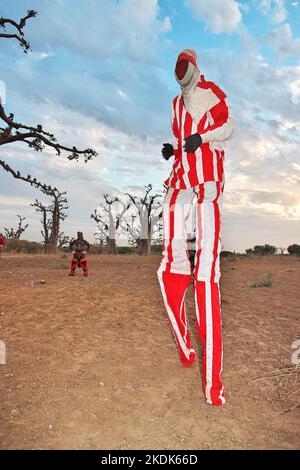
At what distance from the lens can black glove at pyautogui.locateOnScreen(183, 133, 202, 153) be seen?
265 cm

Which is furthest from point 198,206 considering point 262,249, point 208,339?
point 262,249

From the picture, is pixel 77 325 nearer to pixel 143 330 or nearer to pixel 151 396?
pixel 143 330

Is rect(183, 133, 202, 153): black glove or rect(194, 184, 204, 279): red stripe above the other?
rect(183, 133, 202, 153): black glove

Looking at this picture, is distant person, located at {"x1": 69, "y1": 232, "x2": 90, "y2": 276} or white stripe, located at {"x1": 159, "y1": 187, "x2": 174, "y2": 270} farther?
distant person, located at {"x1": 69, "y1": 232, "x2": 90, "y2": 276}

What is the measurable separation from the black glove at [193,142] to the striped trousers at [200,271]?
28cm

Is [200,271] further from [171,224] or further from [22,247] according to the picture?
[22,247]

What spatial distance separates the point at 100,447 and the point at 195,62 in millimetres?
2674

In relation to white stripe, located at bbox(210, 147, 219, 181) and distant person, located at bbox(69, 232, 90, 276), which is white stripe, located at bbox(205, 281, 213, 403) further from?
distant person, located at bbox(69, 232, 90, 276)

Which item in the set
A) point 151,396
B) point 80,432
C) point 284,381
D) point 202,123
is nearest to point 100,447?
point 80,432

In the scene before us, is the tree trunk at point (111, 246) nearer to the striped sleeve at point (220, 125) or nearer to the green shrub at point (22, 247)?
the green shrub at point (22, 247)

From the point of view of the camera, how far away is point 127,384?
106 inches

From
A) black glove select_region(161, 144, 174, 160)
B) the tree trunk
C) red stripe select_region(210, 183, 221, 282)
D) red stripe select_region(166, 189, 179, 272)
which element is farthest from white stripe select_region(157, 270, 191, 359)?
the tree trunk

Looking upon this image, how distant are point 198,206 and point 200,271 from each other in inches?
18.6

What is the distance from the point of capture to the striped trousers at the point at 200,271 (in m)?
2.53
